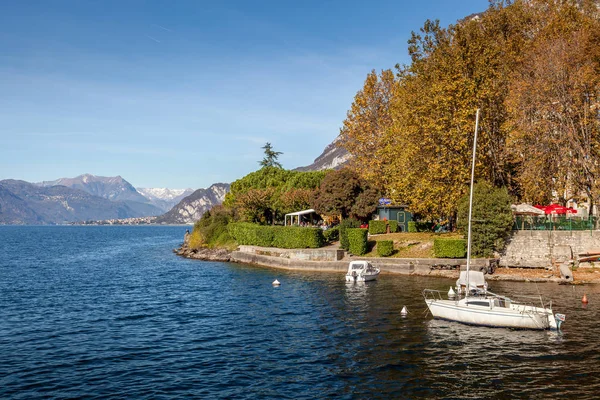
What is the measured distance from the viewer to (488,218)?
52.9m

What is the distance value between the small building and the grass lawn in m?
4.00

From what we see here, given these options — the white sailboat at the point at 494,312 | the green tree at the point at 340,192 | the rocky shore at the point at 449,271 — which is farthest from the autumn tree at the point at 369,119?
the white sailboat at the point at 494,312

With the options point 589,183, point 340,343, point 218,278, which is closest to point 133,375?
point 340,343

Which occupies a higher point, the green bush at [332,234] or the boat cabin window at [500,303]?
the green bush at [332,234]

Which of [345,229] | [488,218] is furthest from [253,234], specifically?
[488,218]

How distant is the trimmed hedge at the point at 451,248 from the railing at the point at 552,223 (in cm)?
671

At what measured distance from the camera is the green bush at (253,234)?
7325 centimetres

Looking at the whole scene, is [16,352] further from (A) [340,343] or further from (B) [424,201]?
(B) [424,201]

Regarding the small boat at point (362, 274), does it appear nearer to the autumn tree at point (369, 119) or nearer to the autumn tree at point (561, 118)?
the autumn tree at point (561, 118)

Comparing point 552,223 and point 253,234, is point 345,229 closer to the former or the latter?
point 253,234

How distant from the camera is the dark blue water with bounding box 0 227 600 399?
20.7 metres

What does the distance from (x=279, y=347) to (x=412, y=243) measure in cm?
3746

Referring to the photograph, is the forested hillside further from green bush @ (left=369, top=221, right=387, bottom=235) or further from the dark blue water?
the dark blue water

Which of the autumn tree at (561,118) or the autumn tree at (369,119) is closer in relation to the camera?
the autumn tree at (561,118)
